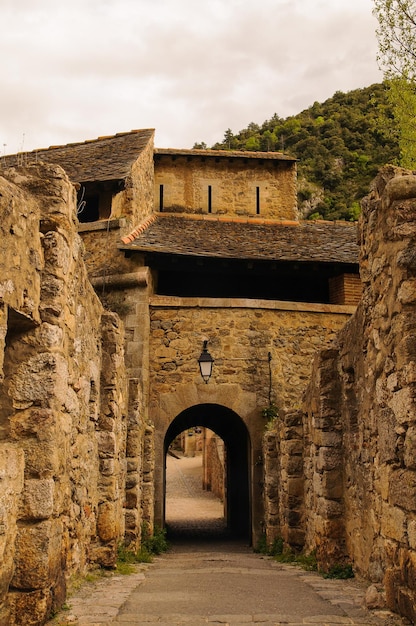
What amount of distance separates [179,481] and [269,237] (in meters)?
15.1

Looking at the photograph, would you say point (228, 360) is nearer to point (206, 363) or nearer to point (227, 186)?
point (206, 363)

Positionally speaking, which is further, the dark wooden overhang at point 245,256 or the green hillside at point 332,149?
the green hillside at point 332,149

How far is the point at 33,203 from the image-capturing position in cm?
411

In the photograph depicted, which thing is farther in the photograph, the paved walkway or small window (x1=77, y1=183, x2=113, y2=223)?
small window (x1=77, y1=183, x2=113, y2=223)

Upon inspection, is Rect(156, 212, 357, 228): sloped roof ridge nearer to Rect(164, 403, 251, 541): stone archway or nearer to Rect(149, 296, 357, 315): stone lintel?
Rect(149, 296, 357, 315): stone lintel

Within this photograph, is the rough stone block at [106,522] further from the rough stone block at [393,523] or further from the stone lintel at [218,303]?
the stone lintel at [218,303]

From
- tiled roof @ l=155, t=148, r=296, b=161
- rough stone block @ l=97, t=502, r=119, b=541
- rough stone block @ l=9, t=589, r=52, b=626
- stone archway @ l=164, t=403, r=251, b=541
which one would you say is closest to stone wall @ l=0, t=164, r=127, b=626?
rough stone block @ l=9, t=589, r=52, b=626

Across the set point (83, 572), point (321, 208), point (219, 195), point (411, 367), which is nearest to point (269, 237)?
point (219, 195)

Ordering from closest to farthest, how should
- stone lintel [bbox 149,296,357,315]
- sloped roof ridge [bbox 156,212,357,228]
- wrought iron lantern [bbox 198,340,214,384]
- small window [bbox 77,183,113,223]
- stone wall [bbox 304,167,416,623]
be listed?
stone wall [bbox 304,167,416,623] → wrought iron lantern [bbox 198,340,214,384] → stone lintel [bbox 149,296,357,315] → small window [bbox 77,183,113,223] → sloped roof ridge [bbox 156,212,357,228]

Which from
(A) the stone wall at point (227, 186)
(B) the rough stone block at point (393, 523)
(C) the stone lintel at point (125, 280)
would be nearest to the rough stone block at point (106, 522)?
(B) the rough stone block at point (393, 523)

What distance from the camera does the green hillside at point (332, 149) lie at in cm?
3866

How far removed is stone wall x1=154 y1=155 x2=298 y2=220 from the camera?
16.7 meters

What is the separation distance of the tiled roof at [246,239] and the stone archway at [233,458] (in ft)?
11.3

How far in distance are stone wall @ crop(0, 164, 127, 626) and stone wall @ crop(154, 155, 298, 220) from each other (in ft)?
38.6
